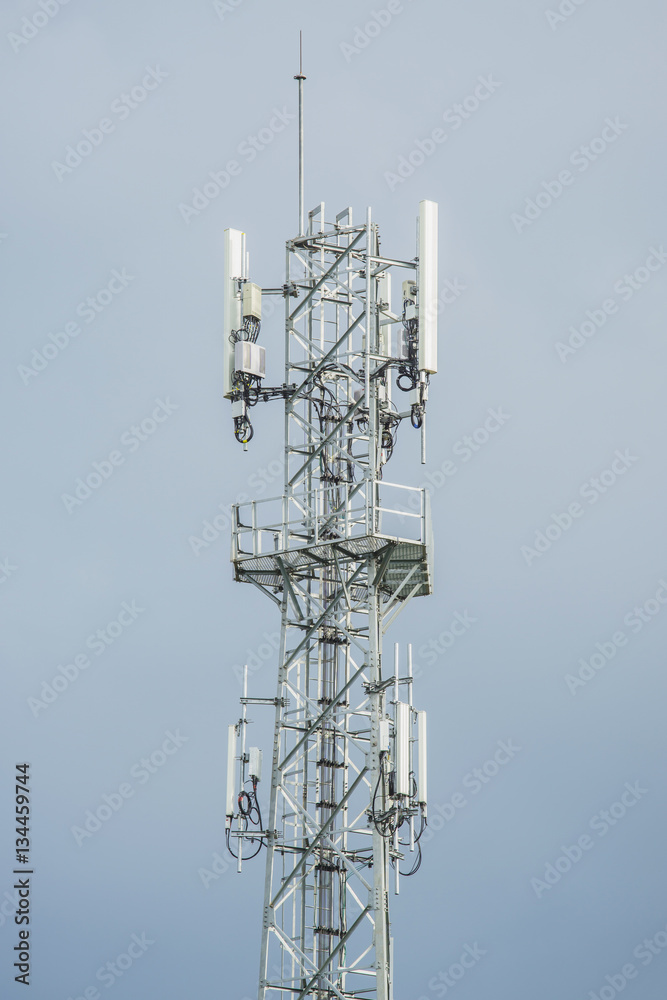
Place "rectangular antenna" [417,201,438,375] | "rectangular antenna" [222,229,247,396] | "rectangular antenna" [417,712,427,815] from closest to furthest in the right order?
"rectangular antenna" [417,712,427,815] < "rectangular antenna" [417,201,438,375] < "rectangular antenna" [222,229,247,396]

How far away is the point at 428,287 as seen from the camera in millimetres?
62312

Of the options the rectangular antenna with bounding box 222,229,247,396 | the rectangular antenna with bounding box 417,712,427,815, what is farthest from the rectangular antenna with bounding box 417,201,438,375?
the rectangular antenna with bounding box 417,712,427,815

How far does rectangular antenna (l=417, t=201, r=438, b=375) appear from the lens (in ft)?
202

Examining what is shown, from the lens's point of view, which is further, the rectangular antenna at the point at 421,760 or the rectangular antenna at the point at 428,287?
the rectangular antenna at the point at 428,287

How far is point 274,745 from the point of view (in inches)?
2457

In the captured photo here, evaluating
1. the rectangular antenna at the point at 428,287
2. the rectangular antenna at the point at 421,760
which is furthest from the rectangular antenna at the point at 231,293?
the rectangular antenna at the point at 421,760

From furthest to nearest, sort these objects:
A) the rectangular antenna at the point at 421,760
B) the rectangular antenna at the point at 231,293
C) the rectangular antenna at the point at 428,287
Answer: the rectangular antenna at the point at 231,293, the rectangular antenna at the point at 428,287, the rectangular antenna at the point at 421,760

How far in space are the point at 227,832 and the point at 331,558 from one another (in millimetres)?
8202

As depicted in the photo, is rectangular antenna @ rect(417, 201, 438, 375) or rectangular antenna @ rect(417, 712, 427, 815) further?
rectangular antenna @ rect(417, 201, 438, 375)

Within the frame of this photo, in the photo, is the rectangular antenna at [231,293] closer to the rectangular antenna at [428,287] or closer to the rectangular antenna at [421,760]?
the rectangular antenna at [428,287]

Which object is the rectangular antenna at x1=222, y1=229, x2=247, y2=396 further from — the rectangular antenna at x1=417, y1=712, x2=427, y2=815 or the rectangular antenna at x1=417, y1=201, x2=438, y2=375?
the rectangular antenna at x1=417, y1=712, x2=427, y2=815

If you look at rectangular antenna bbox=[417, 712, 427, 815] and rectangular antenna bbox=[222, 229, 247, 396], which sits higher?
rectangular antenna bbox=[222, 229, 247, 396]

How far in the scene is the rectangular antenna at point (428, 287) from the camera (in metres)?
61.7

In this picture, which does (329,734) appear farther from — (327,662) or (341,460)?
(341,460)
